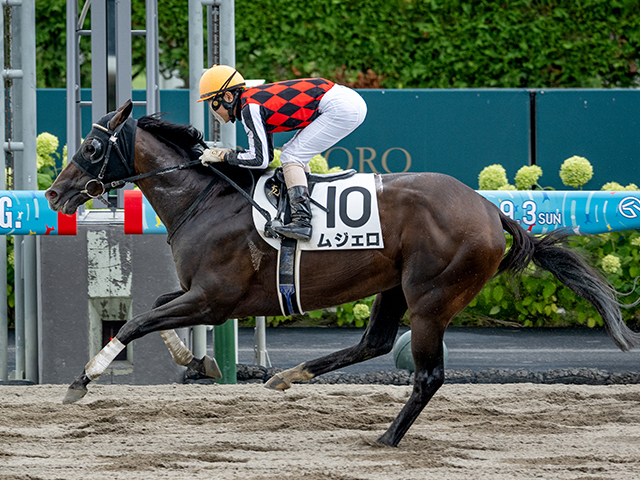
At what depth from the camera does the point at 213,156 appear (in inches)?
181

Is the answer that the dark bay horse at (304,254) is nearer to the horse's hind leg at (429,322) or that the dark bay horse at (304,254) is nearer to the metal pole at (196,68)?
the horse's hind leg at (429,322)

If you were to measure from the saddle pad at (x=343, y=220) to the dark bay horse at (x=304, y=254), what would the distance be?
0.05m

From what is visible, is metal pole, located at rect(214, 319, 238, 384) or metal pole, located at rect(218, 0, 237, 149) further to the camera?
metal pole, located at rect(218, 0, 237, 149)

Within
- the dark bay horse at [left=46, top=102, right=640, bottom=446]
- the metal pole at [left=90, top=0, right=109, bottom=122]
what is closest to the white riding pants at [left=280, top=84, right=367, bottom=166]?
the dark bay horse at [left=46, top=102, right=640, bottom=446]

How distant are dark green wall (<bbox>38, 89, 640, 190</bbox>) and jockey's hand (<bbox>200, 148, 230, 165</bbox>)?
4.97m

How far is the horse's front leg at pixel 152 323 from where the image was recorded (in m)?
4.35

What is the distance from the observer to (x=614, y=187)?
8.38 metres

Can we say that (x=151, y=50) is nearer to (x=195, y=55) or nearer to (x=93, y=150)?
(x=195, y=55)

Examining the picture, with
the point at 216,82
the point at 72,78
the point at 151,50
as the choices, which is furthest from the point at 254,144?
the point at 72,78

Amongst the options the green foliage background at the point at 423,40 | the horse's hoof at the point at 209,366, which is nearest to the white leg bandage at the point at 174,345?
the horse's hoof at the point at 209,366

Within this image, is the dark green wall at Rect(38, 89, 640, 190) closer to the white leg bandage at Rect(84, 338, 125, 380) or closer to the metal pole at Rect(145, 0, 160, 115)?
the metal pole at Rect(145, 0, 160, 115)

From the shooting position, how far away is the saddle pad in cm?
446

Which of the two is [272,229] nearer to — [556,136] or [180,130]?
[180,130]

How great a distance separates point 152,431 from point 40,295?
5.89 feet
